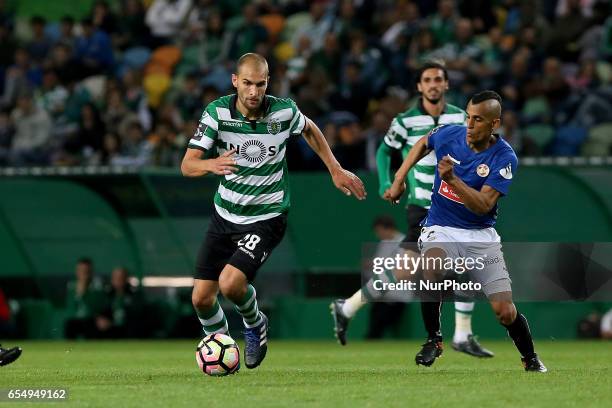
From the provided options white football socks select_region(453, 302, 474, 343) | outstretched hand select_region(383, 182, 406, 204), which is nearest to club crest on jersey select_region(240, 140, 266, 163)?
outstretched hand select_region(383, 182, 406, 204)

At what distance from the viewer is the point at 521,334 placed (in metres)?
10.4

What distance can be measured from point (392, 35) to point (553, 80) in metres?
3.16

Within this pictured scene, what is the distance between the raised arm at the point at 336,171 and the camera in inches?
420

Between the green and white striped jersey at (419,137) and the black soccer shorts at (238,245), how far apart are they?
2.05 m

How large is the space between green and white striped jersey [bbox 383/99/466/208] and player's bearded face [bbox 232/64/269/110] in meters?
2.56

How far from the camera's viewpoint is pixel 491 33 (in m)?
21.1

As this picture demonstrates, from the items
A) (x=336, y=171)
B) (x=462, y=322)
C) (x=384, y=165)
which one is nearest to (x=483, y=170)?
(x=336, y=171)

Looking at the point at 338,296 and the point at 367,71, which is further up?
the point at 367,71

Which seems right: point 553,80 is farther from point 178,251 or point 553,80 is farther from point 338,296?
point 178,251

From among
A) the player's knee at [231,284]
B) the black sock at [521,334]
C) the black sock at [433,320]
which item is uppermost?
the player's knee at [231,284]

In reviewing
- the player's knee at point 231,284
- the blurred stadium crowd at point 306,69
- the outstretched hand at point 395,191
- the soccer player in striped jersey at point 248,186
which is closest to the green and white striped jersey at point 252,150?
the soccer player in striped jersey at point 248,186

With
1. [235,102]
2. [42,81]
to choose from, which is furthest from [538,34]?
[235,102]

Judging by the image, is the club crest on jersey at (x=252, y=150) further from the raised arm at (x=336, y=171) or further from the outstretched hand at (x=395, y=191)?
the outstretched hand at (x=395, y=191)

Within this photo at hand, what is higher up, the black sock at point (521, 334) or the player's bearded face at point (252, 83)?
the player's bearded face at point (252, 83)
